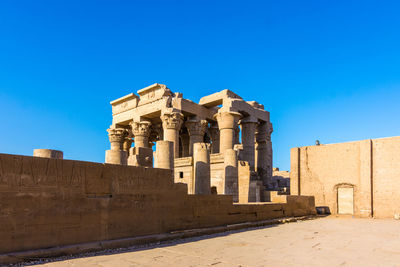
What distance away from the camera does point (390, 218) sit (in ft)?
42.7

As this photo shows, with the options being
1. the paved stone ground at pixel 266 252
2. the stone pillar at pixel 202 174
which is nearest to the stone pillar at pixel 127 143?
the stone pillar at pixel 202 174

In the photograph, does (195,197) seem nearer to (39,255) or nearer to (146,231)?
(146,231)

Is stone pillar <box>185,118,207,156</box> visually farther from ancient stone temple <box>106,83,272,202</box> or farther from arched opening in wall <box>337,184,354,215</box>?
arched opening in wall <box>337,184,354,215</box>

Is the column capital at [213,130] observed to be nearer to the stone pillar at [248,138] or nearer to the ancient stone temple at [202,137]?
the ancient stone temple at [202,137]

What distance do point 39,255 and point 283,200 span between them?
9582 millimetres

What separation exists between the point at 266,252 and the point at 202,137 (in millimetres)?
15406

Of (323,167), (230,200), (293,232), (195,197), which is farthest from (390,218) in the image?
(195,197)

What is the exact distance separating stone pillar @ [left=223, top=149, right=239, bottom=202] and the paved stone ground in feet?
17.1

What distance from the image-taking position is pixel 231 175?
13.8 metres

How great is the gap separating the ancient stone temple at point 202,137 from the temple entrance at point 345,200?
3774mm

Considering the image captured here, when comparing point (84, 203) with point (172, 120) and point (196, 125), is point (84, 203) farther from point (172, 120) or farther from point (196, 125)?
point (196, 125)

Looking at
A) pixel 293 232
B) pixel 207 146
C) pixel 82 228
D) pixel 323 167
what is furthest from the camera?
pixel 323 167

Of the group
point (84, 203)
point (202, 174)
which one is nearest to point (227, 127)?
point (202, 174)

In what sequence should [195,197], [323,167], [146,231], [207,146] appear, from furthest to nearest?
1. [323,167]
2. [207,146]
3. [195,197]
4. [146,231]
